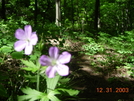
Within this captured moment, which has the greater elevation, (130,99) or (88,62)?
(88,62)

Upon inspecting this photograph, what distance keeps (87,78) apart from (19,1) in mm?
14073

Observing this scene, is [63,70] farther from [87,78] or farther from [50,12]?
[50,12]

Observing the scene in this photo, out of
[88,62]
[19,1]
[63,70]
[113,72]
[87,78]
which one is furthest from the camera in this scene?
[19,1]

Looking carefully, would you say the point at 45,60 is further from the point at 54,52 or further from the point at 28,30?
the point at 28,30

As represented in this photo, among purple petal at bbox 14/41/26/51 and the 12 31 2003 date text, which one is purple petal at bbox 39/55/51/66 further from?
the 12 31 2003 date text

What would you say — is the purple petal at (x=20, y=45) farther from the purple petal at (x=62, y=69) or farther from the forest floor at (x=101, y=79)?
the forest floor at (x=101, y=79)

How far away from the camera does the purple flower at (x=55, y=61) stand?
0.82 m

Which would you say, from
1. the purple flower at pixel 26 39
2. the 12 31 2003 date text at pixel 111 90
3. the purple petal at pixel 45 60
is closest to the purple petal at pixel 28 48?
the purple flower at pixel 26 39

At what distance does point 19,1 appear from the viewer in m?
15.7

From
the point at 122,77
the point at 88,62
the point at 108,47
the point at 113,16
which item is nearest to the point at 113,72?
the point at 122,77

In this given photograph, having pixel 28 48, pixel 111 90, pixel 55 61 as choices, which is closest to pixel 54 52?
pixel 55 61

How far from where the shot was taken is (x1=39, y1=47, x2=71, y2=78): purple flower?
2.70 ft

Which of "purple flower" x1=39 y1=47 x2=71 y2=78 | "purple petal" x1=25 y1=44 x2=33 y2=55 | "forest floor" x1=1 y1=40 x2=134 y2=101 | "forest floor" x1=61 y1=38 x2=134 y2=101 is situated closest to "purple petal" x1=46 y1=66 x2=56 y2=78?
"purple flower" x1=39 y1=47 x2=71 y2=78

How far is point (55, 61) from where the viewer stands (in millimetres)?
880
